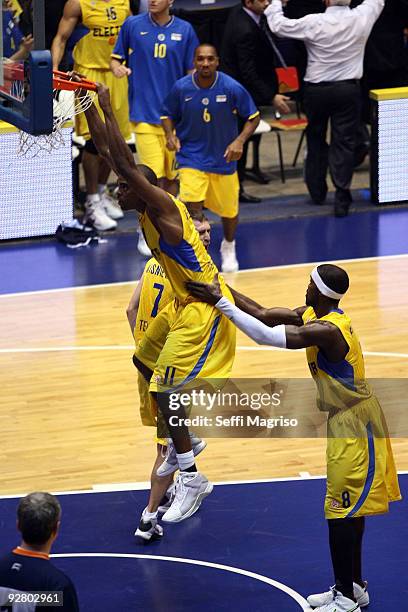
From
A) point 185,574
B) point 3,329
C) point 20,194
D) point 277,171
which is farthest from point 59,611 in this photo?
point 277,171

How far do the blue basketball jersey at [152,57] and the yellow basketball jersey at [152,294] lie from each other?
5.38 meters

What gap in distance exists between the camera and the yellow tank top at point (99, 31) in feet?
44.8

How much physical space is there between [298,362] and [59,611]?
5.84 meters

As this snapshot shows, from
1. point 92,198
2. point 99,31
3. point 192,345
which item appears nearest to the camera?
point 192,345

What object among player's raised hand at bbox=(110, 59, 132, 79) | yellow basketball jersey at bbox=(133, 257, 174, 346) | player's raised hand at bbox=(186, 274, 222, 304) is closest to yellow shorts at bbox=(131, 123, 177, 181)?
player's raised hand at bbox=(110, 59, 132, 79)

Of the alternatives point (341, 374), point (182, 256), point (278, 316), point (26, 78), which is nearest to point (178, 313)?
point (182, 256)

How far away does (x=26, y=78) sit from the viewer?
24.4ft

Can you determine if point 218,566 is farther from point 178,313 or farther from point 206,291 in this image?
point 206,291

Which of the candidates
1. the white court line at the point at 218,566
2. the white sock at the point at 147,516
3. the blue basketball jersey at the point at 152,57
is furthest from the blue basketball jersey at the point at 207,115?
the white court line at the point at 218,566

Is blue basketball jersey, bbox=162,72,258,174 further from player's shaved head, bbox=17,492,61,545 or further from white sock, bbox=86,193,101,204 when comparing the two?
player's shaved head, bbox=17,492,61,545

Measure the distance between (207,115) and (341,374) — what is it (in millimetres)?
6203

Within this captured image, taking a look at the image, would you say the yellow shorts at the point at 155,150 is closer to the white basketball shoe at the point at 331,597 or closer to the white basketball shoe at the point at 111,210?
the white basketball shoe at the point at 111,210

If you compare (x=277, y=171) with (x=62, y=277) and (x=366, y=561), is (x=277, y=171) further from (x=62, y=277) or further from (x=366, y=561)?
(x=366, y=561)

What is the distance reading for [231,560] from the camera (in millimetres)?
7703
